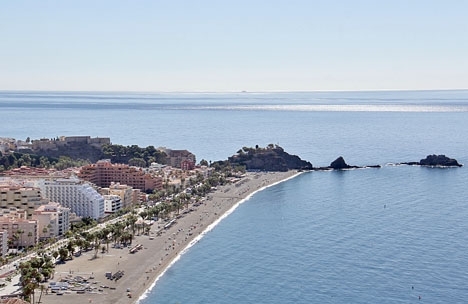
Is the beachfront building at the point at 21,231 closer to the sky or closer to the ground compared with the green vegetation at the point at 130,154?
closer to the ground

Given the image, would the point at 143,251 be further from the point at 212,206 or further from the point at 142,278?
the point at 212,206

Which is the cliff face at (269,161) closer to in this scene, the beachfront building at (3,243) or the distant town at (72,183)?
the distant town at (72,183)

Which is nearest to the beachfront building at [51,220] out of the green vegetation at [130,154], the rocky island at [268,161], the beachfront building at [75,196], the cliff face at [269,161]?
the beachfront building at [75,196]

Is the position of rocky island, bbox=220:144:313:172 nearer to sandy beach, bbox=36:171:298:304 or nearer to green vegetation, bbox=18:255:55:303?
sandy beach, bbox=36:171:298:304

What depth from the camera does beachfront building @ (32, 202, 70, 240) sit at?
164ft

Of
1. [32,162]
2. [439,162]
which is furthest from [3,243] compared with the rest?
[439,162]

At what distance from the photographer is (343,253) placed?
44.3 metres

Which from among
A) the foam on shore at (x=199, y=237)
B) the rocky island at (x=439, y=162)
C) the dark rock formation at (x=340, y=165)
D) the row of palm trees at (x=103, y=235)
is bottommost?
the foam on shore at (x=199, y=237)

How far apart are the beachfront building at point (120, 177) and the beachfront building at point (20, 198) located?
14.1 meters

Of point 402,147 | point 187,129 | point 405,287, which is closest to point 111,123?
point 187,129

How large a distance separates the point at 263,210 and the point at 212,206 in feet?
15.3

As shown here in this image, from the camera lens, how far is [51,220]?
50.7 m

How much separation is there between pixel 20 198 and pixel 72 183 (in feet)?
15.7

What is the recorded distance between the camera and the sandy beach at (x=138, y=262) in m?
36.2
